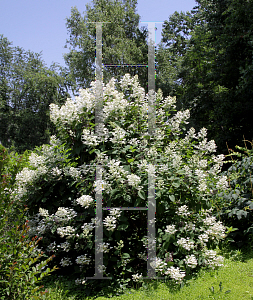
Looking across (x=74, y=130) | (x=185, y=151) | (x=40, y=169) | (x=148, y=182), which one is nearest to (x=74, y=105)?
(x=74, y=130)

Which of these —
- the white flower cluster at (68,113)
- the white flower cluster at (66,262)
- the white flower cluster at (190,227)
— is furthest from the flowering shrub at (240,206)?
the white flower cluster at (68,113)

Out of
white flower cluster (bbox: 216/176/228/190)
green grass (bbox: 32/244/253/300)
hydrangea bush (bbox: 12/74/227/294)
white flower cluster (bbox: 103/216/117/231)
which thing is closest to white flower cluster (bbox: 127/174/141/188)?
hydrangea bush (bbox: 12/74/227/294)

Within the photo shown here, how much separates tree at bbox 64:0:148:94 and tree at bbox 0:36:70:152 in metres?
3.37

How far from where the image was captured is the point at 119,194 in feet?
9.75

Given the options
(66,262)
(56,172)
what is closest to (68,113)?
(56,172)

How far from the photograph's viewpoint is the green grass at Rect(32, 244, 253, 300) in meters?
2.77

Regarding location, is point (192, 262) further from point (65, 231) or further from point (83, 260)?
point (65, 231)

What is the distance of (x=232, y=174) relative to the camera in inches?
180

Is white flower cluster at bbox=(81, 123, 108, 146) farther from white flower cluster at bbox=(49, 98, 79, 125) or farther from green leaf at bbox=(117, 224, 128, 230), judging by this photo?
green leaf at bbox=(117, 224, 128, 230)

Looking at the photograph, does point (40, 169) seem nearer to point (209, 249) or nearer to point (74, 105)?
point (74, 105)

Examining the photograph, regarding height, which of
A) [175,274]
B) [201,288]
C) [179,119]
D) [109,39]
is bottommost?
[201,288]

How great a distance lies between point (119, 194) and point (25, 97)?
27.8m

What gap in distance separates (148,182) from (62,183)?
3.98 ft

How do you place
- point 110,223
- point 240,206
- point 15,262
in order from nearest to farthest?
point 15,262 → point 110,223 → point 240,206
